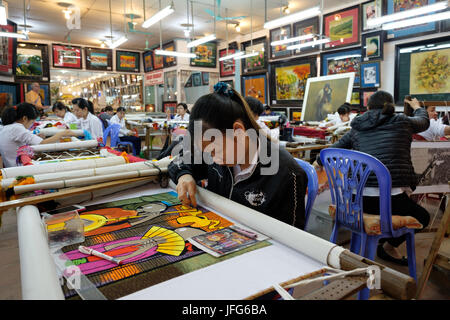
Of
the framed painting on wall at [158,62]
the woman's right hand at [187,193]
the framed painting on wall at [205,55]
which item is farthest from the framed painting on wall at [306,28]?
the woman's right hand at [187,193]

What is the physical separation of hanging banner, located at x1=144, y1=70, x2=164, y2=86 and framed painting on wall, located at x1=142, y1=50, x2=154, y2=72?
0.62 feet

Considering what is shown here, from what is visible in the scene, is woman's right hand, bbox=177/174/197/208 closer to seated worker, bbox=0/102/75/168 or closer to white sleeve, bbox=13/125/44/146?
seated worker, bbox=0/102/75/168

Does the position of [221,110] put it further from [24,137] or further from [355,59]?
[355,59]

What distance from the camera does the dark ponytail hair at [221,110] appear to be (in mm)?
1196

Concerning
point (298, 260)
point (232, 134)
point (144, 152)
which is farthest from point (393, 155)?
point (144, 152)

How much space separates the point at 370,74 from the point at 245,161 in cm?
641

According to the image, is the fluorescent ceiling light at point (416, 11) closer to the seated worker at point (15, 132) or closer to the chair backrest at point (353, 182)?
the chair backrest at point (353, 182)

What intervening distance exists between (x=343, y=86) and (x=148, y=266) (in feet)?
21.4

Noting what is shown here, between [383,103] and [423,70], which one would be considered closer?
[383,103]

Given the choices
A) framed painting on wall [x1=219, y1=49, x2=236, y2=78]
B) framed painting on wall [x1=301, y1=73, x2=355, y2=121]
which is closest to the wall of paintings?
framed painting on wall [x1=301, y1=73, x2=355, y2=121]

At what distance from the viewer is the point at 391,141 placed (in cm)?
220

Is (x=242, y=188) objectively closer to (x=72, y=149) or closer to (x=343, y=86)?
(x=72, y=149)

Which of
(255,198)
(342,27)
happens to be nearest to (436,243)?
(255,198)

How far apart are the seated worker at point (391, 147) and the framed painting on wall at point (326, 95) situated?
4239mm
